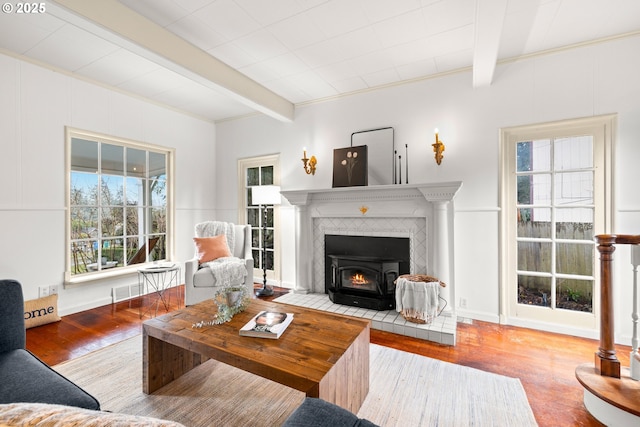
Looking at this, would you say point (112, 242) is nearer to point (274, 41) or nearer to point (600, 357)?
point (274, 41)

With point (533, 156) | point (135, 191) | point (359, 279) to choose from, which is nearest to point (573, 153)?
point (533, 156)

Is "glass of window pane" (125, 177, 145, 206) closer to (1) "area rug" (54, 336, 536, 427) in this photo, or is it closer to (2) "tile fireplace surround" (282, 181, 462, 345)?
(2) "tile fireplace surround" (282, 181, 462, 345)

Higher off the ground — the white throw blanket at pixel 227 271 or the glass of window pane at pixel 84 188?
the glass of window pane at pixel 84 188

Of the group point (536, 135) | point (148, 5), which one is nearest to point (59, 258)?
point (148, 5)

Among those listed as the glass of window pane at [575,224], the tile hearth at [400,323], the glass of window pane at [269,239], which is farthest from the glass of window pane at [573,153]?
the glass of window pane at [269,239]

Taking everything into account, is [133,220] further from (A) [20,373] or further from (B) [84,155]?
(A) [20,373]

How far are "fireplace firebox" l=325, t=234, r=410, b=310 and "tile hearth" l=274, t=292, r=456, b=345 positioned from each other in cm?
9

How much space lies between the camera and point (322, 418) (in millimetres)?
827

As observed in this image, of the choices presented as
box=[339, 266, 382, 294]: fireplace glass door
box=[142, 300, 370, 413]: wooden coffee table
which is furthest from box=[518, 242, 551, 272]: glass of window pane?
box=[142, 300, 370, 413]: wooden coffee table

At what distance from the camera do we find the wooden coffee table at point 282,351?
130 centimetres

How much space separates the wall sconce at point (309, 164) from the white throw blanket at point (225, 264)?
51.2 inches

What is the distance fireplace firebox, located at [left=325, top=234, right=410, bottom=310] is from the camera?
2988mm

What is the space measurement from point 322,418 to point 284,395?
110cm

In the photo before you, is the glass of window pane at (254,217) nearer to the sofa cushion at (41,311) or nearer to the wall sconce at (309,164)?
the wall sconce at (309,164)
